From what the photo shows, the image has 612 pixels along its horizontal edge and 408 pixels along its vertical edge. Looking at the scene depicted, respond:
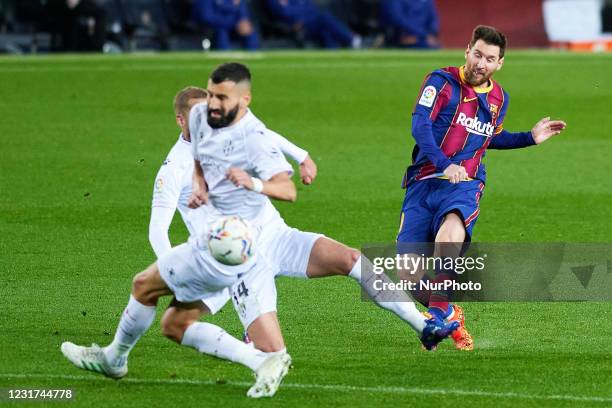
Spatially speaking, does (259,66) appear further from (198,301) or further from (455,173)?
(198,301)

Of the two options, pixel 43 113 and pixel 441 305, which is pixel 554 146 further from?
pixel 441 305

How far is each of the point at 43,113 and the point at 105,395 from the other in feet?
41.3

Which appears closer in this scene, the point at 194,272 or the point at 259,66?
the point at 194,272

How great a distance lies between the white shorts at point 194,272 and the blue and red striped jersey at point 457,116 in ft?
6.74

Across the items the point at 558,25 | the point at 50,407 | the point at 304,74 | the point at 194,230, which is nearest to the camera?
the point at 50,407

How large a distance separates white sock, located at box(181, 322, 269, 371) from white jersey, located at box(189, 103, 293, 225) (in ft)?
2.07

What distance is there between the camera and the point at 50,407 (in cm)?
699

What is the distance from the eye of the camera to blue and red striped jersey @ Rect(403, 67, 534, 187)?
28.6 ft

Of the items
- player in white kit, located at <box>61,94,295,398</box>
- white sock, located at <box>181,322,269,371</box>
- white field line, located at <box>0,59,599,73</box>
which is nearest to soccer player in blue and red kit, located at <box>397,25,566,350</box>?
player in white kit, located at <box>61,94,295,398</box>

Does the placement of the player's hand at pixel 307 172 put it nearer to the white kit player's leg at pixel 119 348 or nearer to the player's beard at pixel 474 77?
the white kit player's leg at pixel 119 348

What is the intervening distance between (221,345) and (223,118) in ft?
3.85

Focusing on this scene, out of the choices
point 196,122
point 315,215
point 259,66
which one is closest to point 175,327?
point 196,122

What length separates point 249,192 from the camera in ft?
23.7

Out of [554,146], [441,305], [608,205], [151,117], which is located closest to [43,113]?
[151,117]
